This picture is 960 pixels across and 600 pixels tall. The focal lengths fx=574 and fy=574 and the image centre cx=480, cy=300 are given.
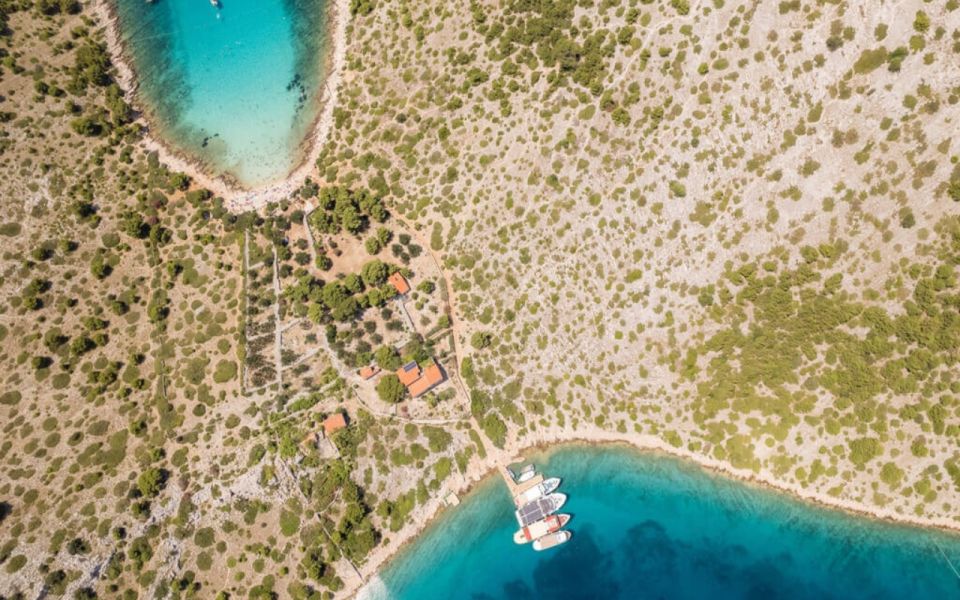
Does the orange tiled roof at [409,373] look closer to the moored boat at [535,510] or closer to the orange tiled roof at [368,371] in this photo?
the orange tiled roof at [368,371]

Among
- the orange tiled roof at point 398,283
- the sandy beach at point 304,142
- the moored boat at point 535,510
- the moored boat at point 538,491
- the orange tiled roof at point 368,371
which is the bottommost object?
the moored boat at point 535,510

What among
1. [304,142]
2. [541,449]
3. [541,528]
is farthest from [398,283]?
[541,528]

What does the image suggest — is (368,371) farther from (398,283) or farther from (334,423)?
(398,283)

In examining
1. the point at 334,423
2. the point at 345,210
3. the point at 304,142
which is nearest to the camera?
the point at 334,423

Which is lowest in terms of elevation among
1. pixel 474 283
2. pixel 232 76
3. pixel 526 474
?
pixel 526 474

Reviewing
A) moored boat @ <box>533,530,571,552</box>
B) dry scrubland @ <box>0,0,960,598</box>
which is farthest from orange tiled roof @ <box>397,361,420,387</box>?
moored boat @ <box>533,530,571,552</box>

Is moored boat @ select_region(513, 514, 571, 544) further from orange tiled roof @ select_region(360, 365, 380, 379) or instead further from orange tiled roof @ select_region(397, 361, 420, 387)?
orange tiled roof @ select_region(360, 365, 380, 379)

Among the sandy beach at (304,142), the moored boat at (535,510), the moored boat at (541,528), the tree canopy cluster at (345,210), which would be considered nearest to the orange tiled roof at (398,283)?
the tree canopy cluster at (345,210)
